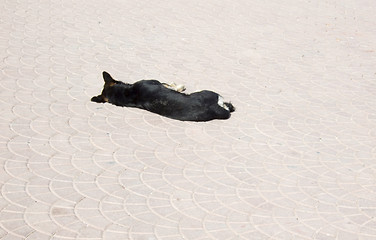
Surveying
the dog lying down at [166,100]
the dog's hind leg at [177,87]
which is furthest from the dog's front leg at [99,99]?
the dog's hind leg at [177,87]

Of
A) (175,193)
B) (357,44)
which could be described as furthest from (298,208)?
(357,44)

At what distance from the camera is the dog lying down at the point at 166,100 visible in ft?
22.4

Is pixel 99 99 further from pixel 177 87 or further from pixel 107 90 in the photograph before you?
pixel 177 87

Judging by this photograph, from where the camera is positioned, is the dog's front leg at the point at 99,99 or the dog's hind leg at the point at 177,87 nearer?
the dog's front leg at the point at 99,99

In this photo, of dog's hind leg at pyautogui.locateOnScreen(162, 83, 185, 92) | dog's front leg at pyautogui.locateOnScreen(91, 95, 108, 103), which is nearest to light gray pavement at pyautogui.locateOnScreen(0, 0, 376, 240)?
dog's front leg at pyautogui.locateOnScreen(91, 95, 108, 103)

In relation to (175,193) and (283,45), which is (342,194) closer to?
(175,193)

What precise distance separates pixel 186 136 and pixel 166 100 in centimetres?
60

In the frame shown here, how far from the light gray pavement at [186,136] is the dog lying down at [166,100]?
0.36 ft

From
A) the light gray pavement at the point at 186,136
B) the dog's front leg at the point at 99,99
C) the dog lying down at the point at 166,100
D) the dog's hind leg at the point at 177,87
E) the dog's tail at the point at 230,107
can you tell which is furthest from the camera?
the dog's hind leg at the point at 177,87

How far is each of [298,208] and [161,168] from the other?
4.55 ft

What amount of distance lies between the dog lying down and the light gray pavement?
0.11 meters

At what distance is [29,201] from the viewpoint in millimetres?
5117

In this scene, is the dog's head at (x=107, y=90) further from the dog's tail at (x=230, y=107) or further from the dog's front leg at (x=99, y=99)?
the dog's tail at (x=230, y=107)

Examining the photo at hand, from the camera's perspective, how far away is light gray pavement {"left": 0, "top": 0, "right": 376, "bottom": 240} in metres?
4.98
